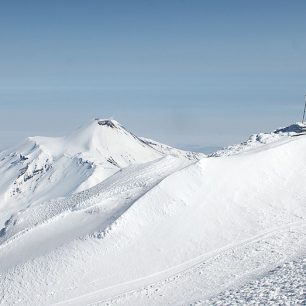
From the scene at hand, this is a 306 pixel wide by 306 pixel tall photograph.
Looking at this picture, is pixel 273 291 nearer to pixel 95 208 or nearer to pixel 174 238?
pixel 174 238

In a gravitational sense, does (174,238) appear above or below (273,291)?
below

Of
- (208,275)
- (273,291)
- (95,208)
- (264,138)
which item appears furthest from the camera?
(264,138)

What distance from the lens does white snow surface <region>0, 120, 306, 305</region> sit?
126ft

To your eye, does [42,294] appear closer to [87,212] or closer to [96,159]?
[87,212]

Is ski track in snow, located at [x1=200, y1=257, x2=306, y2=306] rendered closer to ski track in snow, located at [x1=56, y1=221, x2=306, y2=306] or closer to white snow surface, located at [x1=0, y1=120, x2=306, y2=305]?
white snow surface, located at [x1=0, y1=120, x2=306, y2=305]

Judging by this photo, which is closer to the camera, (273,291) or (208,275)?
(273,291)

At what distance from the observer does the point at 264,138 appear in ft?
235

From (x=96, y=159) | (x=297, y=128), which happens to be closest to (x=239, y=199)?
(x=297, y=128)

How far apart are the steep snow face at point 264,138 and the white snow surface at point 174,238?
13.7 ft

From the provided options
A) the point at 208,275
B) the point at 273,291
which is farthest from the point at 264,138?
the point at 273,291

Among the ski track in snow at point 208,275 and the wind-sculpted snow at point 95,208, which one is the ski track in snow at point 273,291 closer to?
the ski track in snow at point 208,275

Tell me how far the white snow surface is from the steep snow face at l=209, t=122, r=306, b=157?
419cm

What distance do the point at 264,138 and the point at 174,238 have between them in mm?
29276

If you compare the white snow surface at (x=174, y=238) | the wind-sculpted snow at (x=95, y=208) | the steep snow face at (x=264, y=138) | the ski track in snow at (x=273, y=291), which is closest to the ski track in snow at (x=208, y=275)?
the white snow surface at (x=174, y=238)
